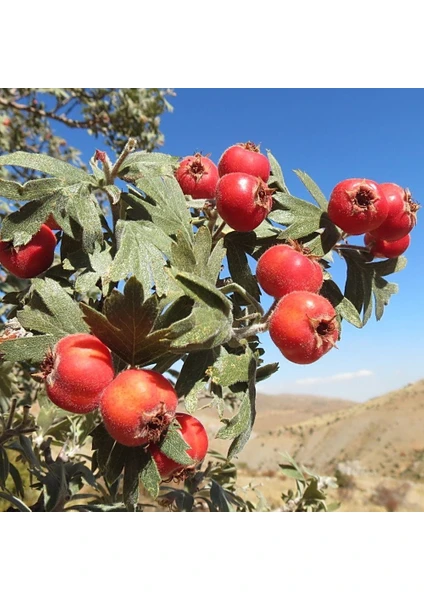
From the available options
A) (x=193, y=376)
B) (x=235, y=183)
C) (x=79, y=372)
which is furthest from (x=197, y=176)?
(x=79, y=372)

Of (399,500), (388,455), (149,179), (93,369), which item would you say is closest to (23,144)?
(149,179)

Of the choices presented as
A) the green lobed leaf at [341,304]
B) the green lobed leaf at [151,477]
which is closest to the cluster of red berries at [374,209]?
the green lobed leaf at [341,304]

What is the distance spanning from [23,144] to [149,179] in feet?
15.2

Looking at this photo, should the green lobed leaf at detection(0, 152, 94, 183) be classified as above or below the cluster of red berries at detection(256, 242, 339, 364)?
above

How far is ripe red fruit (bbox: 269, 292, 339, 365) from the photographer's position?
83 cm

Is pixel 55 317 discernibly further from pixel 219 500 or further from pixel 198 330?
pixel 219 500

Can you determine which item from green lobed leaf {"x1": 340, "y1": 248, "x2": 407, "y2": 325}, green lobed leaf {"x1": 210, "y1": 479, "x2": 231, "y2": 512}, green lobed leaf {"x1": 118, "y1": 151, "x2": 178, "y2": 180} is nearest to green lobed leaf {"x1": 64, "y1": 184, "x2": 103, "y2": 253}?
green lobed leaf {"x1": 118, "y1": 151, "x2": 178, "y2": 180}

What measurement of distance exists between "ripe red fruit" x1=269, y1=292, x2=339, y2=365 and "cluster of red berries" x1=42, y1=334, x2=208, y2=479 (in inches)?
8.5

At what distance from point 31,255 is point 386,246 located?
85cm

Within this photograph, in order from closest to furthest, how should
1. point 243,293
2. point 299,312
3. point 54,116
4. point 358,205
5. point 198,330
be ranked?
1. point 198,330
2. point 299,312
3. point 243,293
4. point 358,205
5. point 54,116

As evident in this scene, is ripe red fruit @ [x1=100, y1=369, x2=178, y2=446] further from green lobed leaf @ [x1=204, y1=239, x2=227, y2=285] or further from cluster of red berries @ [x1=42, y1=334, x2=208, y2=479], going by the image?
green lobed leaf @ [x1=204, y1=239, x2=227, y2=285]

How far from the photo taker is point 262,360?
109 centimetres

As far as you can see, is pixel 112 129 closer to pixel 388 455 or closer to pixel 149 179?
pixel 149 179

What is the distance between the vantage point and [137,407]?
0.76 metres
